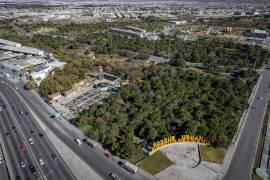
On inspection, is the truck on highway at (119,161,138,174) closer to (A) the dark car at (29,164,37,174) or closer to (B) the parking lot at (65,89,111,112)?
(A) the dark car at (29,164,37,174)

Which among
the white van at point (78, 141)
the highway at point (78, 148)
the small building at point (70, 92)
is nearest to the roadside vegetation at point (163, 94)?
the small building at point (70, 92)

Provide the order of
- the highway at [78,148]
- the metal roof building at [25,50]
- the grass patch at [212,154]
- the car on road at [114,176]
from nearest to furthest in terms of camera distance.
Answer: the car on road at [114,176] → the highway at [78,148] → the grass patch at [212,154] → the metal roof building at [25,50]

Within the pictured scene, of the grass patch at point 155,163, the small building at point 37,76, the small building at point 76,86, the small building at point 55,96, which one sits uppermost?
the small building at point 37,76

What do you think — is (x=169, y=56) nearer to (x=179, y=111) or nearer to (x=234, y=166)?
(x=179, y=111)

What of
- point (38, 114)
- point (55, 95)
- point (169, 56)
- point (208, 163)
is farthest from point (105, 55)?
point (208, 163)

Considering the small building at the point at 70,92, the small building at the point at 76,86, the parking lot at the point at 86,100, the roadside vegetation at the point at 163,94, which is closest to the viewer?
the roadside vegetation at the point at 163,94

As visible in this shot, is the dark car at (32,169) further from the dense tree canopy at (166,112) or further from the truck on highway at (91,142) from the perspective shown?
the dense tree canopy at (166,112)
